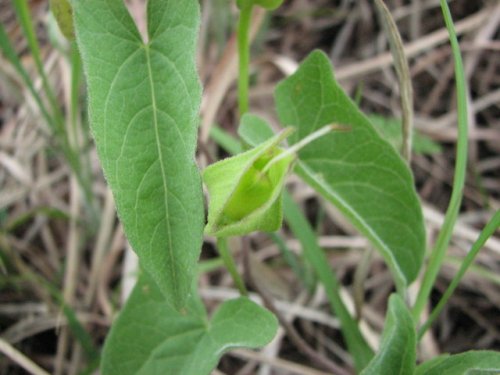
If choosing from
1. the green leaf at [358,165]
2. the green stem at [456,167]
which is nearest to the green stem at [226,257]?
the green leaf at [358,165]

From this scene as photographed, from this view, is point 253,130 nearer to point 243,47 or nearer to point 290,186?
point 243,47

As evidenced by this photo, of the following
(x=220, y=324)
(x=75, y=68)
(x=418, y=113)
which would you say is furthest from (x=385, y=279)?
(x=75, y=68)

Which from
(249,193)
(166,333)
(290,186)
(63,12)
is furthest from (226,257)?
(290,186)

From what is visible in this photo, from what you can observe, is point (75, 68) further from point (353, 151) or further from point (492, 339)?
point (492, 339)

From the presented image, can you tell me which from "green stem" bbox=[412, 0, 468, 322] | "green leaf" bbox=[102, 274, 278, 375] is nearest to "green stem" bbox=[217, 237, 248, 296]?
"green leaf" bbox=[102, 274, 278, 375]

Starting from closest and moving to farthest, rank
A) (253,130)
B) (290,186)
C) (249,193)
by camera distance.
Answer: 1. (249,193)
2. (253,130)
3. (290,186)

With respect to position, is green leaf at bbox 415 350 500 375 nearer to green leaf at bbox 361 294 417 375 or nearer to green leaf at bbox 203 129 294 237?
green leaf at bbox 361 294 417 375

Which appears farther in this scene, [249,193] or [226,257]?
[226,257]
